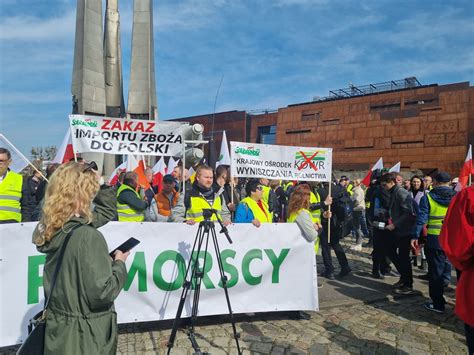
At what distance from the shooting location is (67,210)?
1.95 metres

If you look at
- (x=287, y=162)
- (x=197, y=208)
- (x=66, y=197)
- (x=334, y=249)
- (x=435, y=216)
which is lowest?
(x=334, y=249)

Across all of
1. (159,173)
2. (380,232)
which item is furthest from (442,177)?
(159,173)

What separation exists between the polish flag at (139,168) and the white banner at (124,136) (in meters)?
2.34

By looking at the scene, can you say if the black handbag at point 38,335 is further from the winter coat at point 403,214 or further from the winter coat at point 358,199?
the winter coat at point 358,199

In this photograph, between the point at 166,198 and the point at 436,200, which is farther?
the point at 166,198

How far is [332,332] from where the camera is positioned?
4.29 m

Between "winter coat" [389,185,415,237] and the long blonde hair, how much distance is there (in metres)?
5.51

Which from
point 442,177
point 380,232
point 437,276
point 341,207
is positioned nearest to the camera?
point 437,276

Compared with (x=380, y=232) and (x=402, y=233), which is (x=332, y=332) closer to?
(x=402, y=233)

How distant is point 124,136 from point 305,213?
333 cm

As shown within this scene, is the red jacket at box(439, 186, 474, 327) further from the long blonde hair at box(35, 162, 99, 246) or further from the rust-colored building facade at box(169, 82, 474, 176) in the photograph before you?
the rust-colored building facade at box(169, 82, 474, 176)

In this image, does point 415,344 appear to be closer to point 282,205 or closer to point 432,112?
point 282,205

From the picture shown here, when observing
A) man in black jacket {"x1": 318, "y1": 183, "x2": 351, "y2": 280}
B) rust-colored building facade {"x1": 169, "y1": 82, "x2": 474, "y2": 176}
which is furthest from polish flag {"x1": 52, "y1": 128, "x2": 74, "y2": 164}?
rust-colored building facade {"x1": 169, "y1": 82, "x2": 474, "y2": 176}

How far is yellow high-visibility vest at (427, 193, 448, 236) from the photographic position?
207 inches
